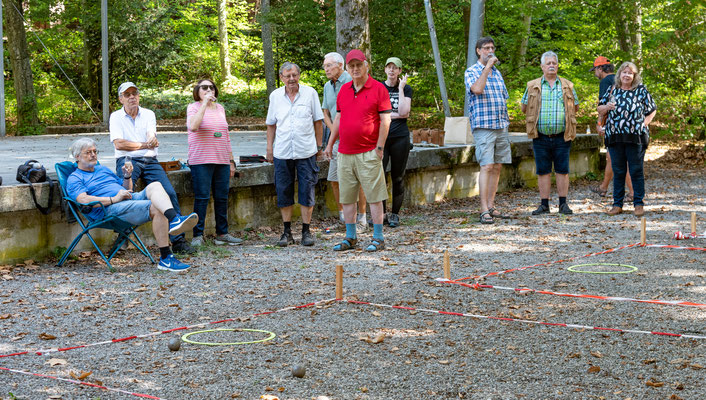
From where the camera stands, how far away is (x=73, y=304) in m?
5.94

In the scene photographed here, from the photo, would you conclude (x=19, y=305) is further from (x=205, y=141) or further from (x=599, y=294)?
(x=599, y=294)

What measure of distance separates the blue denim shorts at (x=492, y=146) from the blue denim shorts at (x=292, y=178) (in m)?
2.26

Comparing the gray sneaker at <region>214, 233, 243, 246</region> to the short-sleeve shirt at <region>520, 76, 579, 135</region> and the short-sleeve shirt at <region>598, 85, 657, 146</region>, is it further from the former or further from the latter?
the short-sleeve shirt at <region>598, 85, 657, 146</region>

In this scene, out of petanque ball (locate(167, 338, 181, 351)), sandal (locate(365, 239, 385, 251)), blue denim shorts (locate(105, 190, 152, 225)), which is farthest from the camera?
sandal (locate(365, 239, 385, 251))

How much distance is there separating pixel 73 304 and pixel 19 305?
1.23ft

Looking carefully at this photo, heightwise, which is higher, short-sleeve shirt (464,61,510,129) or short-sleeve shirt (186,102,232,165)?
short-sleeve shirt (464,61,510,129)

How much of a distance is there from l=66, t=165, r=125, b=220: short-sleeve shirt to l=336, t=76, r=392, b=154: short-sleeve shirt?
7.14ft

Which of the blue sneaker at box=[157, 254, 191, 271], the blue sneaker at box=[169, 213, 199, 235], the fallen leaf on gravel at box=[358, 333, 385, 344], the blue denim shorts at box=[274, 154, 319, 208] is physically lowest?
the fallen leaf on gravel at box=[358, 333, 385, 344]

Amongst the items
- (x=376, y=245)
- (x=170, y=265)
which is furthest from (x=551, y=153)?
(x=170, y=265)

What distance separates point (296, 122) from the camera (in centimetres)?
832

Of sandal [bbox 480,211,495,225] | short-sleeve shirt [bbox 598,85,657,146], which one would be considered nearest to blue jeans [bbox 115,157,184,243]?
sandal [bbox 480,211,495,225]

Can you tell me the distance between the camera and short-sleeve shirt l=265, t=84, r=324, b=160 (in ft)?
27.3

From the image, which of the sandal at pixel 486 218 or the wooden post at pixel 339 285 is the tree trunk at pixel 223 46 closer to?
the sandal at pixel 486 218

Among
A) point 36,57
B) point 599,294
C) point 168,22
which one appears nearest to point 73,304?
point 599,294
